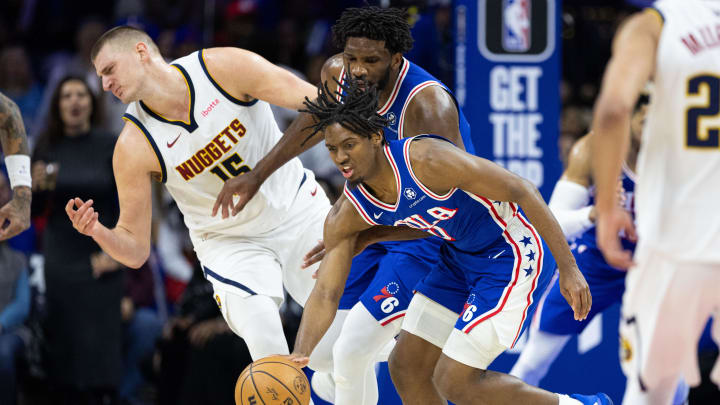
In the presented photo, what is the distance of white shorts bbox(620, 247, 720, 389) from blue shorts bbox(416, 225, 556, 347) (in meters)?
0.92

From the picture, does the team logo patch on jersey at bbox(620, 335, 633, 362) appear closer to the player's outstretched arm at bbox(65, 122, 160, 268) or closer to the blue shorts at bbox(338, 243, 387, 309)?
the blue shorts at bbox(338, 243, 387, 309)

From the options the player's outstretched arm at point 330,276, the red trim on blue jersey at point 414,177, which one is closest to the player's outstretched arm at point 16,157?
the player's outstretched arm at point 330,276

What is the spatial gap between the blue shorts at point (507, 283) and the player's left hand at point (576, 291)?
405 millimetres

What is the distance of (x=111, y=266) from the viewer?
6.37 m

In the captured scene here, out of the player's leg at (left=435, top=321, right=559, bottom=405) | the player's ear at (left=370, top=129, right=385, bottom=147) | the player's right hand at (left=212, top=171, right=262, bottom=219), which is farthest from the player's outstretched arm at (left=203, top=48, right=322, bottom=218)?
the player's leg at (left=435, top=321, right=559, bottom=405)

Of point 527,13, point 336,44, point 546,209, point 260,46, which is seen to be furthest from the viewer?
point 260,46

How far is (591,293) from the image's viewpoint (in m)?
5.50

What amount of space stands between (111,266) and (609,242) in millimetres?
3994

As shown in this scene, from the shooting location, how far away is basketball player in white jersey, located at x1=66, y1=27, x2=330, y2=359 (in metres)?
4.64

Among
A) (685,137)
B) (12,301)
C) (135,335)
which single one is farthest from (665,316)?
(12,301)

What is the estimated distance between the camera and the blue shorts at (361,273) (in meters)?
5.08

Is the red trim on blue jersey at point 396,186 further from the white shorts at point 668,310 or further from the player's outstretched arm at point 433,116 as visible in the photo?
the white shorts at point 668,310

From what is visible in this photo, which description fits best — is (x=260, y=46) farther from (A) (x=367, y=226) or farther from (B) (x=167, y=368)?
(A) (x=367, y=226)

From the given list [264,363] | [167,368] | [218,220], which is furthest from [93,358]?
[264,363]
